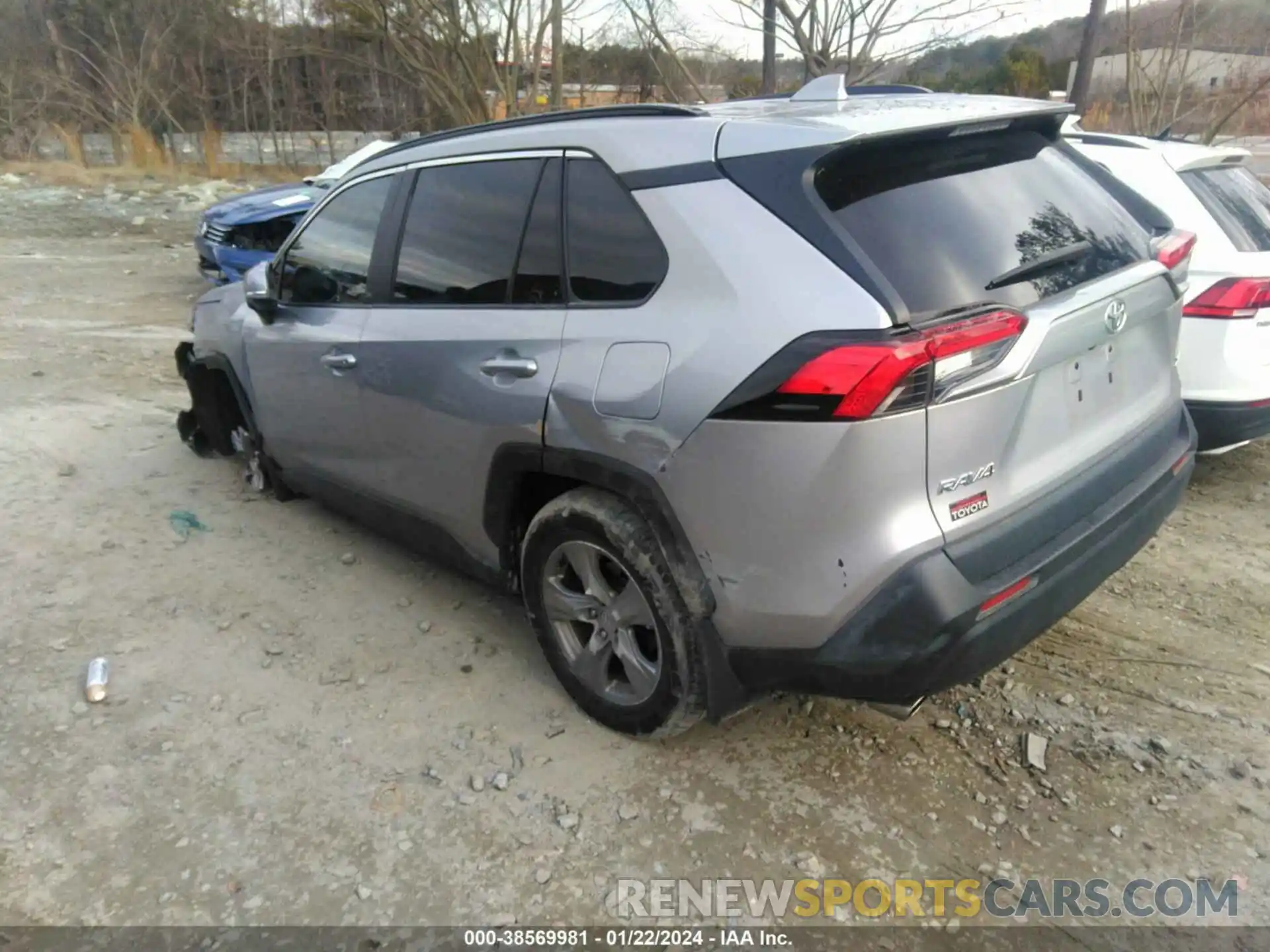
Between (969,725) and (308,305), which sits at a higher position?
(308,305)

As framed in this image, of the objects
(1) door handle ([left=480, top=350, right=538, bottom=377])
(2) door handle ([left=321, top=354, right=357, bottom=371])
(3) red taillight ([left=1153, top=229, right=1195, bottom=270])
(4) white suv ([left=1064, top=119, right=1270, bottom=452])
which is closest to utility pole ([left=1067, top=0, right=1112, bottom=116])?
(4) white suv ([left=1064, top=119, right=1270, bottom=452])

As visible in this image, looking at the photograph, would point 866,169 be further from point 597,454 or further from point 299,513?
point 299,513

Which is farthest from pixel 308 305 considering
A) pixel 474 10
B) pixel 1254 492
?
pixel 474 10

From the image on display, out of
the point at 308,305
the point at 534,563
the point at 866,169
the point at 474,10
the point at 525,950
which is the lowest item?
the point at 525,950

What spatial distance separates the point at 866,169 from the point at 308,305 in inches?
99.7

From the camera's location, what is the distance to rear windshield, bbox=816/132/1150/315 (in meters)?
2.24

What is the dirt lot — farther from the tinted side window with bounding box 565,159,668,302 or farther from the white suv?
the tinted side window with bounding box 565,159,668,302

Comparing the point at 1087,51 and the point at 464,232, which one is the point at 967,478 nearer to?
the point at 464,232

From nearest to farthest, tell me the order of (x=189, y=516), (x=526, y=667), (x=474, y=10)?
(x=526, y=667) < (x=189, y=516) < (x=474, y=10)

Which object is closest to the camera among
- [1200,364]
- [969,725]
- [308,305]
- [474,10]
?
[969,725]

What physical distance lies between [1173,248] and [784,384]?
1749mm

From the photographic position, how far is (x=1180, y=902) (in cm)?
233

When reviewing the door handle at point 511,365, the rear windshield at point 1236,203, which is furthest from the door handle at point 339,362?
the rear windshield at point 1236,203
